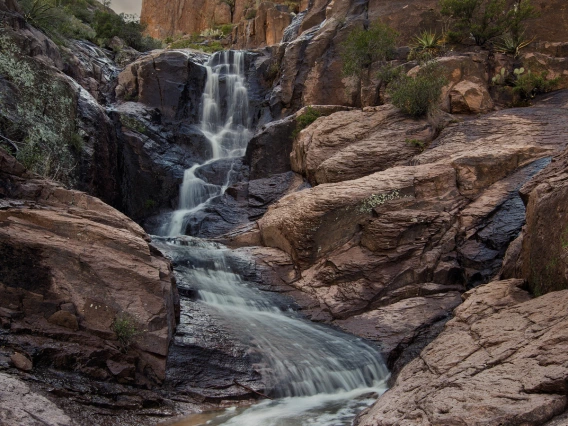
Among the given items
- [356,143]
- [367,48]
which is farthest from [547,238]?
[367,48]

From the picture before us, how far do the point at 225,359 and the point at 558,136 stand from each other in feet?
37.3

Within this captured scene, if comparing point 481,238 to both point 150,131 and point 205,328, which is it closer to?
point 205,328

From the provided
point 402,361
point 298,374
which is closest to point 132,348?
point 298,374

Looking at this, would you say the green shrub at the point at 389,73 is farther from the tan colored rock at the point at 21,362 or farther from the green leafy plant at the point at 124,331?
the tan colored rock at the point at 21,362

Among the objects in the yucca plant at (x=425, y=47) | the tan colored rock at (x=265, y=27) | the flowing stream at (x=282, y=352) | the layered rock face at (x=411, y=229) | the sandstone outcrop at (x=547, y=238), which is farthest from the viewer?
the tan colored rock at (x=265, y=27)

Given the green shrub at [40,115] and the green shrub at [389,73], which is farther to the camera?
the green shrub at [389,73]

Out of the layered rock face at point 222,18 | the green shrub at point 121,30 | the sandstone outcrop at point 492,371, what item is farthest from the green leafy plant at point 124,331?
the layered rock face at point 222,18

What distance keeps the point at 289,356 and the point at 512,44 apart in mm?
17309

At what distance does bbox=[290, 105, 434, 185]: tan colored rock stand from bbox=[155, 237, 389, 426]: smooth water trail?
5.24 metres

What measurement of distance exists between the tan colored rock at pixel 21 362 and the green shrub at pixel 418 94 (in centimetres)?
1381

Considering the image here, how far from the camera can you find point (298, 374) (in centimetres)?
865

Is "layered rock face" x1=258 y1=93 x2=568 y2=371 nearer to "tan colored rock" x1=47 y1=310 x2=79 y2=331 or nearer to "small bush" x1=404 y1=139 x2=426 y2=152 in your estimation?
"small bush" x1=404 y1=139 x2=426 y2=152

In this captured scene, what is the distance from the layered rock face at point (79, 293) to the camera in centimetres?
735

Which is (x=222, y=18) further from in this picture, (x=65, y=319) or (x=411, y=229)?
(x=65, y=319)
